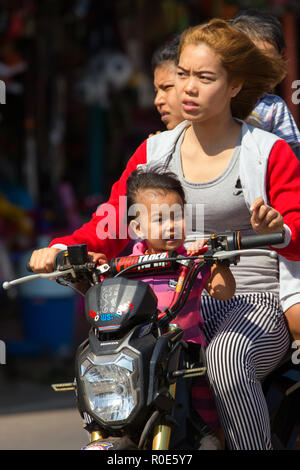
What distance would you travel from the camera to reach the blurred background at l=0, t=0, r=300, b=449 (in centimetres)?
662

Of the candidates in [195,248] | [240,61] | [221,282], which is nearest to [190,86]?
[240,61]

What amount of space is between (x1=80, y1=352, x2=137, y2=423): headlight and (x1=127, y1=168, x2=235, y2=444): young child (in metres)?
0.37

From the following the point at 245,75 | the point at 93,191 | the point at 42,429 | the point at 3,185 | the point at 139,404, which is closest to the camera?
the point at 139,404

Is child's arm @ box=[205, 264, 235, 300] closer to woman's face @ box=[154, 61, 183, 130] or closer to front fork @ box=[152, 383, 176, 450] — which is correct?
front fork @ box=[152, 383, 176, 450]

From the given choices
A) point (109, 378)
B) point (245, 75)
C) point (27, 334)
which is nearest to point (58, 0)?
point (27, 334)

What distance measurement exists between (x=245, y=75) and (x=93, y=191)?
292 inches

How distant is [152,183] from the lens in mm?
2564

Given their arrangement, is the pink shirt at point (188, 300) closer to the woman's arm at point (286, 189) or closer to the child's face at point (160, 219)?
the child's face at point (160, 219)

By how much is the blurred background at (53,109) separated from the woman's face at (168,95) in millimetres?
3267

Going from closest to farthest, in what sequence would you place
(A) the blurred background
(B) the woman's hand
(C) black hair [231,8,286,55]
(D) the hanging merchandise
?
(B) the woman's hand, (C) black hair [231,8,286,55], (A) the blurred background, (D) the hanging merchandise

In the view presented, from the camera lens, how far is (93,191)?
10.2m

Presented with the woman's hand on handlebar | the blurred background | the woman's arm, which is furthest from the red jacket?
the blurred background

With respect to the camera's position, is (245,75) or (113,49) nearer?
(245,75)
